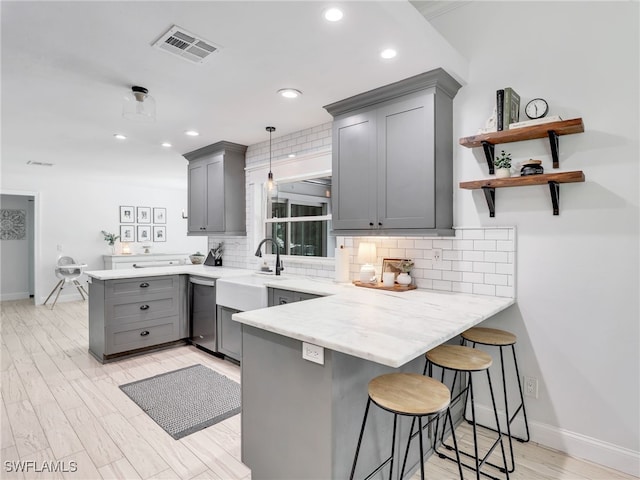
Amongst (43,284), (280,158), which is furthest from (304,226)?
(43,284)

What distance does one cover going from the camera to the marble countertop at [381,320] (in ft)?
4.58

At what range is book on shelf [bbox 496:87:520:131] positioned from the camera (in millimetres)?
2273

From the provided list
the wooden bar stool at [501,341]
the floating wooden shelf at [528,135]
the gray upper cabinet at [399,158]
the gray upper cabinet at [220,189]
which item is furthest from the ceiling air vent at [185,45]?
the wooden bar stool at [501,341]

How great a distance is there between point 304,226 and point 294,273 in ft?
1.76

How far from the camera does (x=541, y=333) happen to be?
2295 mm

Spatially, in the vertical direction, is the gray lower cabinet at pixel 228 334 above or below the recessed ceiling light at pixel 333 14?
below

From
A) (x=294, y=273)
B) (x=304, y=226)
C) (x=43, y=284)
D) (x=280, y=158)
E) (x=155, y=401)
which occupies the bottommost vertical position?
(x=155, y=401)

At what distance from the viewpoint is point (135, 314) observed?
3.82 meters

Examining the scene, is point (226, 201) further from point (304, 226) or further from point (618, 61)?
point (618, 61)

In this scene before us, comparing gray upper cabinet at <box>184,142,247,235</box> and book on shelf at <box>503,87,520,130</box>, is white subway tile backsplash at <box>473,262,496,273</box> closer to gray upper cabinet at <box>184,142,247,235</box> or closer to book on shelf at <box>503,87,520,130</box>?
book on shelf at <box>503,87,520,130</box>

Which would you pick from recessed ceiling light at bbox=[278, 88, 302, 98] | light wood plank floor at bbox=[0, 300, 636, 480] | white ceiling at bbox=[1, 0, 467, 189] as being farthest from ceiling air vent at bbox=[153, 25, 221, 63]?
light wood plank floor at bbox=[0, 300, 636, 480]

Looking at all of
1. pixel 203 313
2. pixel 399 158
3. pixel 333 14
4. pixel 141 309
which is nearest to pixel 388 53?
pixel 333 14

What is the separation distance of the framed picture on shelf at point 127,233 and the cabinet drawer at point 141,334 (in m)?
4.71

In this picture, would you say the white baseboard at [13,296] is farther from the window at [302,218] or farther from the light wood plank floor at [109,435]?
the window at [302,218]
